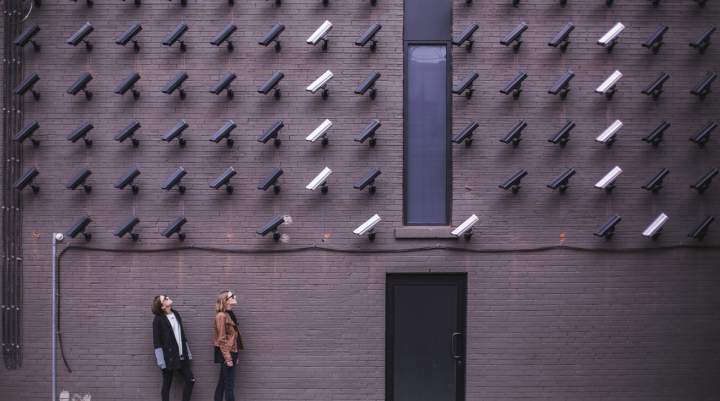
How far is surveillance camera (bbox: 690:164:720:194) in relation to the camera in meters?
10.3

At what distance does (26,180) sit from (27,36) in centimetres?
193

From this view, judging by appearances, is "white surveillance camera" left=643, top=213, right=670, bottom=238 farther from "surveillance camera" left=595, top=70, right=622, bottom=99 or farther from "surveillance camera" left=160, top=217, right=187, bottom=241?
"surveillance camera" left=160, top=217, right=187, bottom=241

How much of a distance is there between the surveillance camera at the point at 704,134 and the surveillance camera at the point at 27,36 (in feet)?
29.5

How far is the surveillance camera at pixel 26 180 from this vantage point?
10.3 m

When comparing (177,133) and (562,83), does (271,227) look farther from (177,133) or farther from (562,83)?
(562,83)

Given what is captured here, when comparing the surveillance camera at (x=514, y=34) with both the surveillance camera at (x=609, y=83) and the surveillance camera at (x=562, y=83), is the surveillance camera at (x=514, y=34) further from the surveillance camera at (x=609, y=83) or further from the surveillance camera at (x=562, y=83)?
the surveillance camera at (x=609, y=83)

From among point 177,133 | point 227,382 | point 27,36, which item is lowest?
point 227,382

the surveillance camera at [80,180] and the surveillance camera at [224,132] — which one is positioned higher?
the surveillance camera at [224,132]

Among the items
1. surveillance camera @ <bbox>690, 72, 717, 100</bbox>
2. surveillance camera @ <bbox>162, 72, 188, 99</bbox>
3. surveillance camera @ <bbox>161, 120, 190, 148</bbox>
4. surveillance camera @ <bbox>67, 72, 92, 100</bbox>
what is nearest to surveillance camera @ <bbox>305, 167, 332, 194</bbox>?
surveillance camera @ <bbox>161, 120, 190, 148</bbox>

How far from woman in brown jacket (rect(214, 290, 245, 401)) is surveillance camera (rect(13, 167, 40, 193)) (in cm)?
299

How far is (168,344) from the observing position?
32.6ft

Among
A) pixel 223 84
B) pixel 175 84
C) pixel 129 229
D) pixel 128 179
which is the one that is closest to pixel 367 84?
pixel 223 84

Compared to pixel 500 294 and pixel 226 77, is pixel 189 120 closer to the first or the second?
pixel 226 77

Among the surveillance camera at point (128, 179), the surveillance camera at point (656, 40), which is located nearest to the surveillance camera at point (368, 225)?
the surveillance camera at point (128, 179)
